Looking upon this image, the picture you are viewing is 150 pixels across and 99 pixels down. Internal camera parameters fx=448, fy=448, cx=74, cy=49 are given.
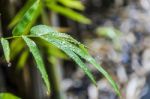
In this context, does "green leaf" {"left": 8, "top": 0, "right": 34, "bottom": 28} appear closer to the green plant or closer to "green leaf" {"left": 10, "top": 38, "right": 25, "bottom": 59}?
"green leaf" {"left": 10, "top": 38, "right": 25, "bottom": 59}

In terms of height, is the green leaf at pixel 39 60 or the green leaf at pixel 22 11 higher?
the green leaf at pixel 22 11

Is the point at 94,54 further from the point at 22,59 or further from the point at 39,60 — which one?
the point at 39,60

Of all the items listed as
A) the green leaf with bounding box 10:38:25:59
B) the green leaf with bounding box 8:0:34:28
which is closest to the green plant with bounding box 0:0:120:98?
the green leaf with bounding box 8:0:34:28

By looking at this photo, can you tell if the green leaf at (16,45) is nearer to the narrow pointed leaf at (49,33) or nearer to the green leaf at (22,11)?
the green leaf at (22,11)

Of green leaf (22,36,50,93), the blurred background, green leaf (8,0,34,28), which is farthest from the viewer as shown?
the blurred background

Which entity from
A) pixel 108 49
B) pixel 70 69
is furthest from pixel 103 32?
pixel 70 69

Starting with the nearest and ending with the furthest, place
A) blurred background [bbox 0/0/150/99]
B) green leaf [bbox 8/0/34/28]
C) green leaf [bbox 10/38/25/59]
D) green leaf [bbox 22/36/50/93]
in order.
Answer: green leaf [bbox 22/36/50/93] < green leaf [bbox 8/0/34/28] < green leaf [bbox 10/38/25/59] < blurred background [bbox 0/0/150/99]

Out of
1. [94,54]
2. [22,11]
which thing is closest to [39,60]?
[22,11]

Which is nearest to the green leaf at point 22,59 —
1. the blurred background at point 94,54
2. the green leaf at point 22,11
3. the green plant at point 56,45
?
the blurred background at point 94,54
